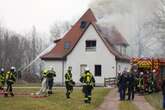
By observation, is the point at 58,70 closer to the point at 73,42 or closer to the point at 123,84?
the point at 73,42

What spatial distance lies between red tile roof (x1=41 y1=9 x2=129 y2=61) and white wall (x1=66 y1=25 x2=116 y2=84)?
55 centimetres

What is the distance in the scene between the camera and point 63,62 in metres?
65.8

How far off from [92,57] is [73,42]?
13.0ft

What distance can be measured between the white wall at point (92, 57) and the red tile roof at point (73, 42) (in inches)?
21.7

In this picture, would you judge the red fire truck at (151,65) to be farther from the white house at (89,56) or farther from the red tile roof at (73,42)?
the red tile roof at (73,42)

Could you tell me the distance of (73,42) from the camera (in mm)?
67312

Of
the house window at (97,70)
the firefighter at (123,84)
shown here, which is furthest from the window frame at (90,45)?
the firefighter at (123,84)

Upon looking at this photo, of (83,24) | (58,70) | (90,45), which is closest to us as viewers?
(90,45)

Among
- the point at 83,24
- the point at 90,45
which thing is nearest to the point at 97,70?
the point at 90,45

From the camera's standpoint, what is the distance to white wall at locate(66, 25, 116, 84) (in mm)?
64375

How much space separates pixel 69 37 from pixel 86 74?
127ft

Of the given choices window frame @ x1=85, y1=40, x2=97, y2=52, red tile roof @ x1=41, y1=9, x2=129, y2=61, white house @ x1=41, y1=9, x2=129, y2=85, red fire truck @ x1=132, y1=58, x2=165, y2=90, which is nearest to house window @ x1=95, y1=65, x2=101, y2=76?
white house @ x1=41, y1=9, x2=129, y2=85

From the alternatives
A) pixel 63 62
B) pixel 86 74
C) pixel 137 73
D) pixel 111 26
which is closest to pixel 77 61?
pixel 63 62

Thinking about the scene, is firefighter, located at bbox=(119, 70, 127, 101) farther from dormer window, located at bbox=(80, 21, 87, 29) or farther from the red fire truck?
dormer window, located at bbox=(80, 21, 87, 29)
